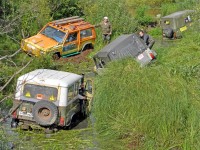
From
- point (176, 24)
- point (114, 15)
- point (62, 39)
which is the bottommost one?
point (62, 39)

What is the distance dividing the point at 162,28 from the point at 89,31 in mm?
4909

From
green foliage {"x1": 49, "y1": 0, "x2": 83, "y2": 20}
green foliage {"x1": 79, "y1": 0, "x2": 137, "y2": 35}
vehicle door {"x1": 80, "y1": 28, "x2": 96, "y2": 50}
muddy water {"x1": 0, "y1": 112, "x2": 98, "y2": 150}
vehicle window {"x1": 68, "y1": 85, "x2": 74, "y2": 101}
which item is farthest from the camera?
green foliage {"x1": 49, "y1": 0, "x2": 83, "y2": 20}

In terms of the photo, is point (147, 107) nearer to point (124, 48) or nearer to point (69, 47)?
point (124, 48)

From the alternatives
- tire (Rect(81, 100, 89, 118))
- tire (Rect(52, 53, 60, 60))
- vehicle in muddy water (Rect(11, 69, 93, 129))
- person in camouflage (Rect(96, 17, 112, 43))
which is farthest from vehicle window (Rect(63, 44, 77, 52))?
vehicle in muddy water (Rect(11, 69, 93, 129))

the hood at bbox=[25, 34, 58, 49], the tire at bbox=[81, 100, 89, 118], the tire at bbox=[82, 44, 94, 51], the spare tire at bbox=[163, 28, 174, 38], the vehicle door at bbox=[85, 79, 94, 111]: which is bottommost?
the tire at bbox=[81, 100, 89, 118]

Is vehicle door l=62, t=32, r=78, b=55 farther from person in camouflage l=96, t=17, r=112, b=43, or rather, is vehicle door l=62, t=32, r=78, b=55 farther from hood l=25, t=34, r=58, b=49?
person in camouflage l=96, t=17, r=112, b=43

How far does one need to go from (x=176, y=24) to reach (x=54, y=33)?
6639 mm

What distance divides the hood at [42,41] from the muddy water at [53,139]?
21.6ft

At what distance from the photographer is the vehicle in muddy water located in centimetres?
1255

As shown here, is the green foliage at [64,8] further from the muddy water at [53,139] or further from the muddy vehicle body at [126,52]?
the muddy water at [53,139]

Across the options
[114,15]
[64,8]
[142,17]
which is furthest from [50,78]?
[142,17]

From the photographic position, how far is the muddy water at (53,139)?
39.8ft

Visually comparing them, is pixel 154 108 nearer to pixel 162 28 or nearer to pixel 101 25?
pixel 101 25

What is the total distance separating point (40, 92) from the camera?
12898 mm
